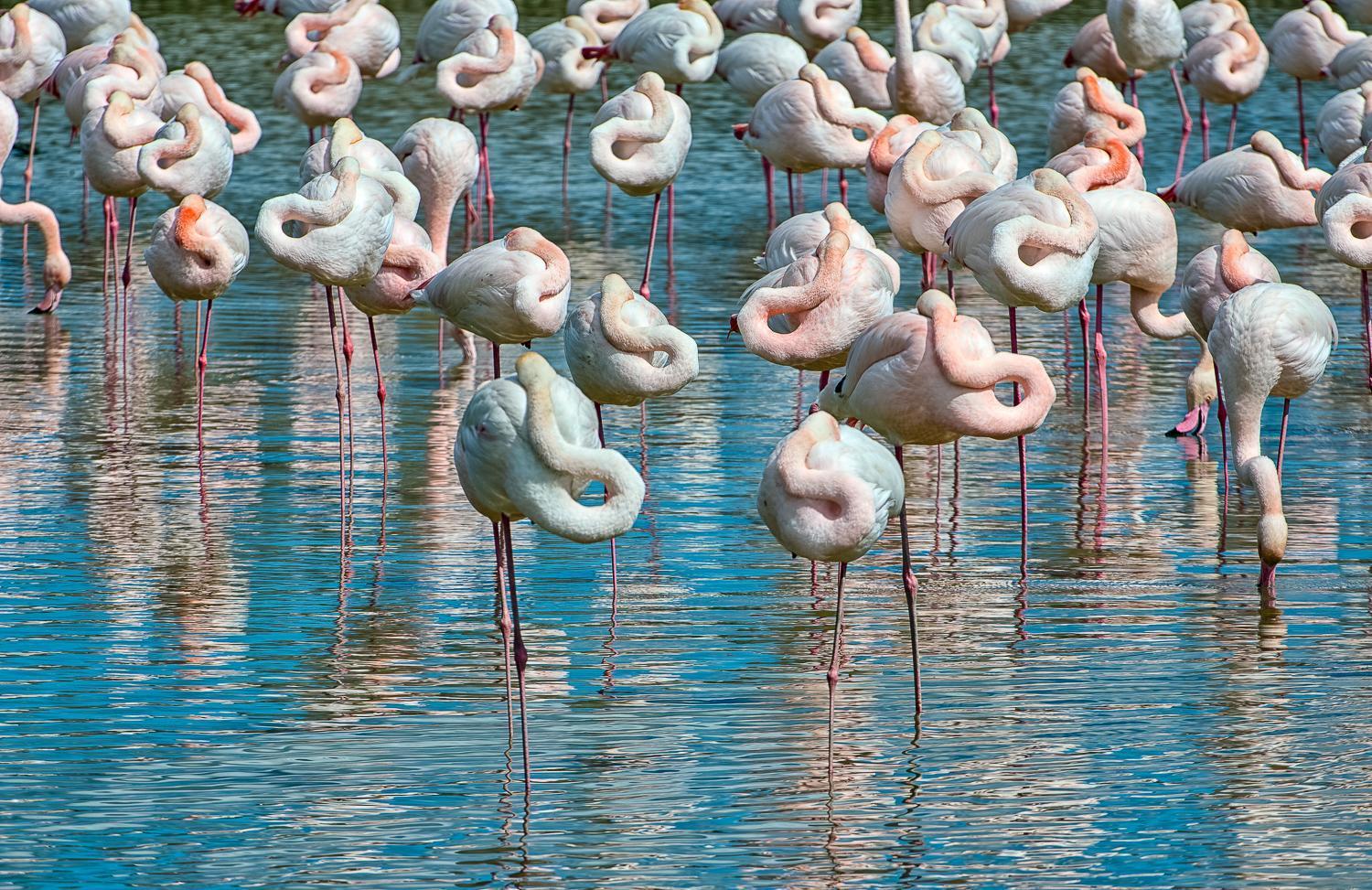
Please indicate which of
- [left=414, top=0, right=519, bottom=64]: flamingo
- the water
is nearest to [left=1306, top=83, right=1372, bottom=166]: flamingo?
the water

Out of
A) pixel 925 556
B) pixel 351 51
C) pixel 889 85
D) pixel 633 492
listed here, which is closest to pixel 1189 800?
pixel 633 492

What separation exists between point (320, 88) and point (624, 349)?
832cm

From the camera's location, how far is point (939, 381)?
6.24 m

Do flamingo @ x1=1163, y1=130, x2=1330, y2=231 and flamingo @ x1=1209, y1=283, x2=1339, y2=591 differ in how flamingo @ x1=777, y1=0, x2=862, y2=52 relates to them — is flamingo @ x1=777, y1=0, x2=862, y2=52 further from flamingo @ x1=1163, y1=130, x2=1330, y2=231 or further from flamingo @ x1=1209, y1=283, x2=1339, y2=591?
flamingo @ x1=1209, y1=283, x2=1339, y2=591

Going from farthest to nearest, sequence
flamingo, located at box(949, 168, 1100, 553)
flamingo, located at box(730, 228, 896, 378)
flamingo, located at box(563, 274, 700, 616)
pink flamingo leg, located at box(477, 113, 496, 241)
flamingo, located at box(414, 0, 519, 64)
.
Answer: flamingo, located at box(414, 0, 519, 64) < pink flamingo leg, located at box(477, 113, 496, 241) < flamingo, located at box(949, 168, 1100, 553) < flamingo, located at box(730, 228, 896, 378) < flamingo, located at box(563, 274, 700, 616)

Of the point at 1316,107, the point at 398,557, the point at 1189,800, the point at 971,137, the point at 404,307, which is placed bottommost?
the point at 1189,800

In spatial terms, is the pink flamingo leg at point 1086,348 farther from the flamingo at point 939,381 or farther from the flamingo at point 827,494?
the flamingo at point 827,494

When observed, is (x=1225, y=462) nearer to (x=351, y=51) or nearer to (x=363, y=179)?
(x=363, y=179)

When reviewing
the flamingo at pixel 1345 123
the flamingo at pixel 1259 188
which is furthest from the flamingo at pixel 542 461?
the flamingo at pixel 1345 123

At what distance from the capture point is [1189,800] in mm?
5301

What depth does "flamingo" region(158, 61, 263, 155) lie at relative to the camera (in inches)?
539

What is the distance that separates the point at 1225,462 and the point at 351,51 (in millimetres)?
9822

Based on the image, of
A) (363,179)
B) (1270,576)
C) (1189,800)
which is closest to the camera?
(1189,800)

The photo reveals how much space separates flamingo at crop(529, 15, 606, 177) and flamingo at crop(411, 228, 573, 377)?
8.52 m
